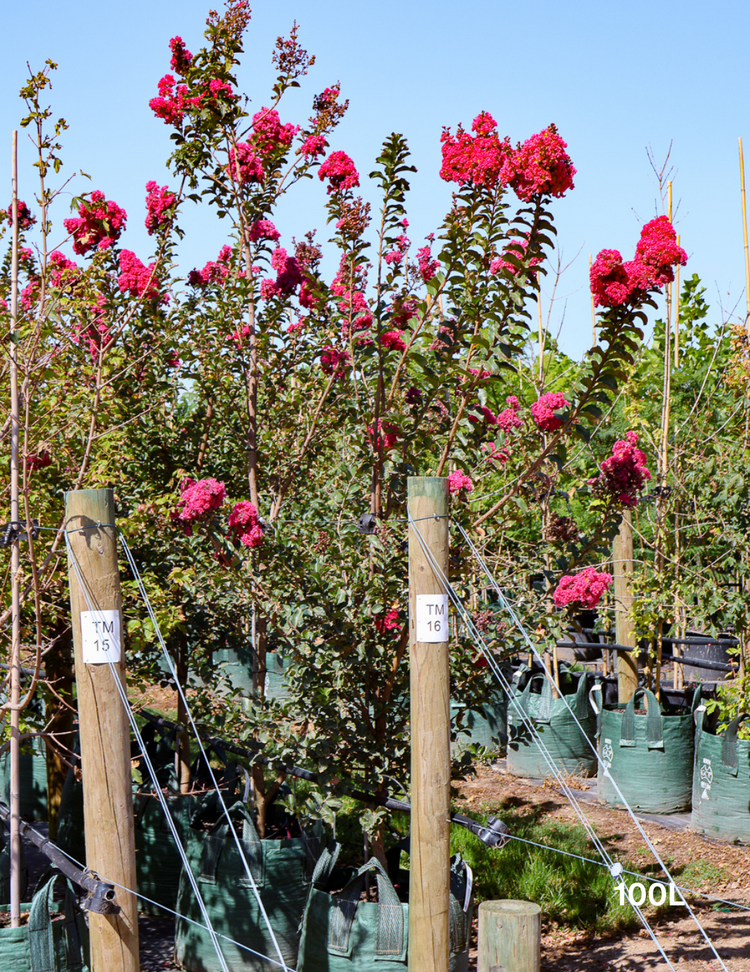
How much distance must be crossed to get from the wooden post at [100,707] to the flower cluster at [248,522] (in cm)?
106

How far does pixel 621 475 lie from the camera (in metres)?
3.67

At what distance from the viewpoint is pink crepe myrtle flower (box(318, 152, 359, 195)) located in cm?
382

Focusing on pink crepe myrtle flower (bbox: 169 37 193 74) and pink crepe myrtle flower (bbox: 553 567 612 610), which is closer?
pink crepe myrtle flower (bbox: 553 567 612 610)

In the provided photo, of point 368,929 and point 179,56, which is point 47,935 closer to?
point 368,929

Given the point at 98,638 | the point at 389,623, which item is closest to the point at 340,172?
the point at 389,623

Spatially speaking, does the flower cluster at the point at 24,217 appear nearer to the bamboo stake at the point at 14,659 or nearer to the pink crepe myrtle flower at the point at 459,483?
the bamboo stake at the point at 14,659

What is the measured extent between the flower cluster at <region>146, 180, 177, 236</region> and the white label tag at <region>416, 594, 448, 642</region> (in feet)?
9.35

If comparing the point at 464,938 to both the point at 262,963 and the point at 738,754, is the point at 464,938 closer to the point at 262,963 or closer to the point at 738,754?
the point at 262,963

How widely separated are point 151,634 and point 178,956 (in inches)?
56.7

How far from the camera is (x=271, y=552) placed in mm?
3852

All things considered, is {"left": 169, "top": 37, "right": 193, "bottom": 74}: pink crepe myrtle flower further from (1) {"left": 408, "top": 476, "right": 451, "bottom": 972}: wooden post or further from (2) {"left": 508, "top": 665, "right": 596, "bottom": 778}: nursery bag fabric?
(2) {"left": 508, "top": 665, "right": 596, "bottom": 778}: nursery bag fabric

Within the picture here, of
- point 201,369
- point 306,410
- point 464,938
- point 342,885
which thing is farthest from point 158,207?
point 464,938

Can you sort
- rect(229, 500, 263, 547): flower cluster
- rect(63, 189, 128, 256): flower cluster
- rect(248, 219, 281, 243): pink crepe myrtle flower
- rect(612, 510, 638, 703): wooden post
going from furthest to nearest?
1. rect(612, 510, 638, 703): wooden post
2. rect(63, 189, 128, 256): flower cluster
3. rect(248, 219, 281, 243): pink crepe myrtle flower
4. rect(229, 500, 263, 547): flower cluster

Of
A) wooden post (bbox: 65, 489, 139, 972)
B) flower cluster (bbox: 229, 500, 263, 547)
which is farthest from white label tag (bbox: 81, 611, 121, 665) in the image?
flower cluster (bbox: 229, 500, 263, 547)
